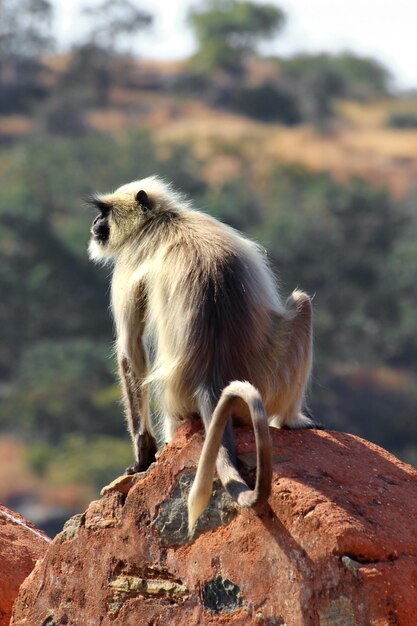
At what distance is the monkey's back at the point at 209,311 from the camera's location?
3.96 m

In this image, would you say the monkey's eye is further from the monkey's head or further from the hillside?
the hillside

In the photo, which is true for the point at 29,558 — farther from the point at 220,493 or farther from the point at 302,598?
the point at 302,598

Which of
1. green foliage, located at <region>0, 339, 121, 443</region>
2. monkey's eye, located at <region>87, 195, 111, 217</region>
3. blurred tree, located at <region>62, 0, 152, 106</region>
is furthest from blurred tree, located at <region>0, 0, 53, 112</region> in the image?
monkey's eye, located at <region>87, 195, 111, 217</region>

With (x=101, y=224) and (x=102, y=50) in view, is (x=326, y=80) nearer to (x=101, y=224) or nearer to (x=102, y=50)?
(x=102, y=50)

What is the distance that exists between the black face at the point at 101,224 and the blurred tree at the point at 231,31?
43922mm

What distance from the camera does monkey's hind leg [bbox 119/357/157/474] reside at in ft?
14.4

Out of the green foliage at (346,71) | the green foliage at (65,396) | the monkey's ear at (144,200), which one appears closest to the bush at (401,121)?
the green foliage at (346,71)

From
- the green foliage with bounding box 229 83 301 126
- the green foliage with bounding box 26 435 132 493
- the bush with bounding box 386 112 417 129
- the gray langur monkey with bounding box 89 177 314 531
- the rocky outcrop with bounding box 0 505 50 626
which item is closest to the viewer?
the gray langur monkey with bounding box 89 177 314 531

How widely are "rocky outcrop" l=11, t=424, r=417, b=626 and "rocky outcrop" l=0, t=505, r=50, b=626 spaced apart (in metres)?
0.27

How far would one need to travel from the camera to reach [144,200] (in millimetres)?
4684

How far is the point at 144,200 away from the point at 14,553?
134 cm

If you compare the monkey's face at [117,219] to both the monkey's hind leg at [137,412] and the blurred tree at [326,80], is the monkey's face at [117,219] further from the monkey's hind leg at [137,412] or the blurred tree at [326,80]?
the blurred tree at [326,80]

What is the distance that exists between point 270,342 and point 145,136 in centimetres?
3316

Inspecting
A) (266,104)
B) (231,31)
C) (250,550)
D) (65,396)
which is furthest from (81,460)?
(231,31)
